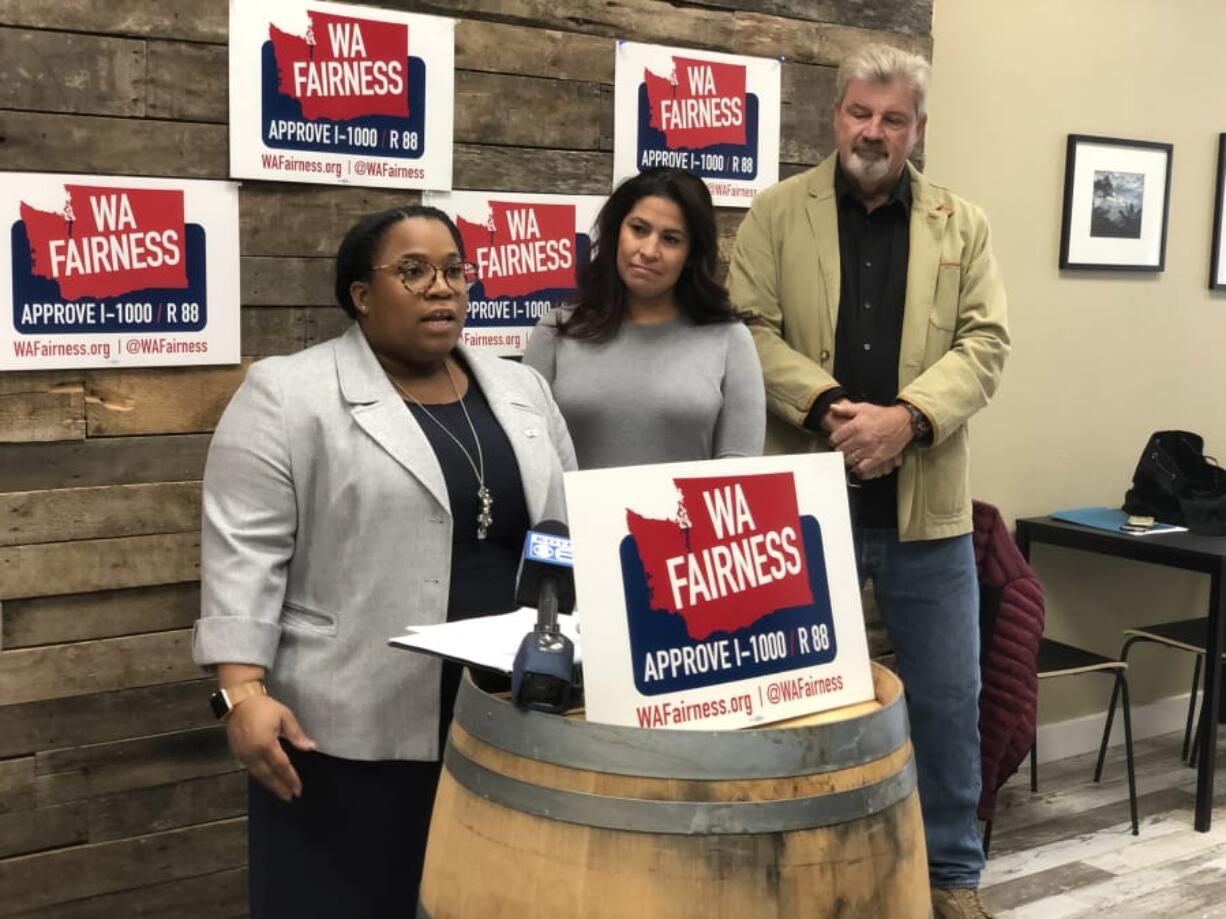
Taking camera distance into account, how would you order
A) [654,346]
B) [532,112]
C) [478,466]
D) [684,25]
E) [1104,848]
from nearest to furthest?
[478,466] < [654,346] < [532,112] < [684,25] < [1104,848]

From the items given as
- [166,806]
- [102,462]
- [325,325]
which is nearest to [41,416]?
[102,462]

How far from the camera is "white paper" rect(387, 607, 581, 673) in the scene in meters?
1.38

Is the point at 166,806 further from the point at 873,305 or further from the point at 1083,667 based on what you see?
the point at 1083,667

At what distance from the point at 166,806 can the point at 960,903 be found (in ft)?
5.22

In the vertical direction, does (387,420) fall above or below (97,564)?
above

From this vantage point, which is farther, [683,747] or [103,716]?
[103,716]

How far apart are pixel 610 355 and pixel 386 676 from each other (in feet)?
2.66

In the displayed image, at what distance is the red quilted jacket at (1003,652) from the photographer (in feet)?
10.6

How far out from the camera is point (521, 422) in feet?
6.20

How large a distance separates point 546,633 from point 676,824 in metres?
0.22

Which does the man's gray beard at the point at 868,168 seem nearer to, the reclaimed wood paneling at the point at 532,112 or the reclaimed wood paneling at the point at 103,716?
the reclaimed wood paneling at the point at 532,112

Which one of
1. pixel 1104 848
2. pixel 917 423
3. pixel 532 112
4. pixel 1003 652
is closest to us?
pixel 917 423

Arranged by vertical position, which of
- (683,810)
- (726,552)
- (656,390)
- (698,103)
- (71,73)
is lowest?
(683,810)

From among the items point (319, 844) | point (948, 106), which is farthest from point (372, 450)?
point (948, 106)
